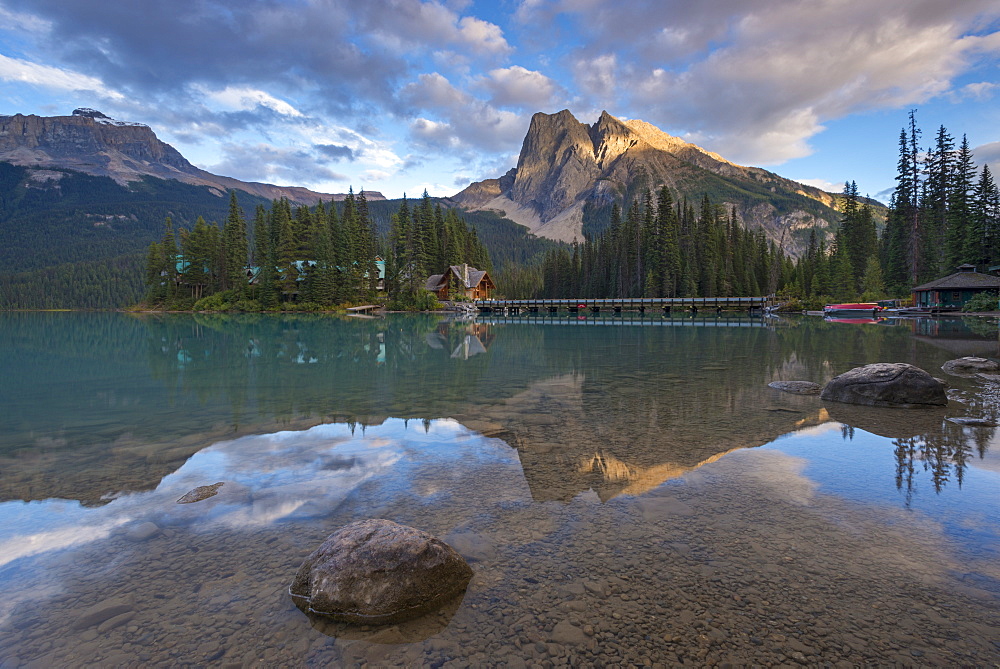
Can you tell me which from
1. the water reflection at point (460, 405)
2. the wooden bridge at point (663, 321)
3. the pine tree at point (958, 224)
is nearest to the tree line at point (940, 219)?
the pine tree at point (958, 224)

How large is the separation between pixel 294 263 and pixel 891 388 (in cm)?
7978

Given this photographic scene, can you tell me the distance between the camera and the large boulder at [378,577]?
4219mm

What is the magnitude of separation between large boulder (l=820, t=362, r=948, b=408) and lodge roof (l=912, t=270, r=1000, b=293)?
56.7 m

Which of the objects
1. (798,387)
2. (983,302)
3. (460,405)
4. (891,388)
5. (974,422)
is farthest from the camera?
(983,302)

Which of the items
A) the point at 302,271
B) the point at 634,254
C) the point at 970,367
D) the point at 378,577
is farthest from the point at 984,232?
the point at 302,271

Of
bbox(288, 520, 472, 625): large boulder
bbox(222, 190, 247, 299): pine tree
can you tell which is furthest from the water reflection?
bbox(222, 190, 247, 299): pine tree

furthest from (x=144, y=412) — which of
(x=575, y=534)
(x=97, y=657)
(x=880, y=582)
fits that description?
(x=880, y=582)

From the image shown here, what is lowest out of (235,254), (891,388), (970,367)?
(970,367)

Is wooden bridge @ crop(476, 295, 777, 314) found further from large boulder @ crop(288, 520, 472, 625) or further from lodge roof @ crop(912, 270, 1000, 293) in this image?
large boulder @ crop(288, 520, 472, 625)

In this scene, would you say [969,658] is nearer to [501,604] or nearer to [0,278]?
[501,604]

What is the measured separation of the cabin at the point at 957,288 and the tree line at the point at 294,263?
223 feet

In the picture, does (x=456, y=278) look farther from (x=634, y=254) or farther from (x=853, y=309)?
(x=853, y=309)

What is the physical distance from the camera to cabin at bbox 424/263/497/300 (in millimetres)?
93188

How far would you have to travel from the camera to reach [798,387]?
1387cm
